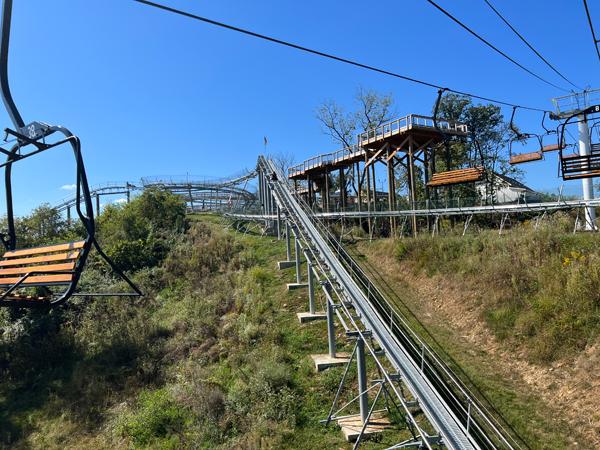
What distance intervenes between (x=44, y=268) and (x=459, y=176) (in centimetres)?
1735

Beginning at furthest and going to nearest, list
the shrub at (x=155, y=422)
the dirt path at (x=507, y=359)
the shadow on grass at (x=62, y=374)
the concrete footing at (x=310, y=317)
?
1. the concrete footing at (x=310, y=317)
2. the shadow on grass at (x=62, y=374)
3. the shrub at (x=155, y=422)
4. the dirt path at (x=507, y=359)

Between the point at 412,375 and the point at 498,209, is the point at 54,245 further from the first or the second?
the point at 498,209

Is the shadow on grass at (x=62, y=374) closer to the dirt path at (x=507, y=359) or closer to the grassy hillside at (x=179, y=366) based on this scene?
the grassy hillside at (x=179, y=366)

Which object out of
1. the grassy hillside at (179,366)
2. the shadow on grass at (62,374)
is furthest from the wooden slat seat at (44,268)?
the shadow on grass at (62,374)

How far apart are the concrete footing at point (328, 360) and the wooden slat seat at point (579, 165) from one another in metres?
8.43

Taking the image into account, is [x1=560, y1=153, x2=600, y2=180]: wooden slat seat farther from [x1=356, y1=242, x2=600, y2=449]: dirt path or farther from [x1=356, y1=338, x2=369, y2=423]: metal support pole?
[x1=356, y1=338, x2=369, y2=423]: metal support pole

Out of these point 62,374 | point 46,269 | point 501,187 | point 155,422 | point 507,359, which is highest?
point 501,187

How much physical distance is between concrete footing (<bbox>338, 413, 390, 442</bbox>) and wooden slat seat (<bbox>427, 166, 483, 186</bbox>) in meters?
13.3

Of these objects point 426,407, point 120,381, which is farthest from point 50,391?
point 426,407

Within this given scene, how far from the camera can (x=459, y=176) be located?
18531 mm

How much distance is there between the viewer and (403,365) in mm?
6777

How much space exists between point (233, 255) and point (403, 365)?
16356 mm

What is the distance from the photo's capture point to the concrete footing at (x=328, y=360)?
9.92 meters

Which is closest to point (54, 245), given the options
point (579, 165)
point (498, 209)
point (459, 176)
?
point (579, 165)
